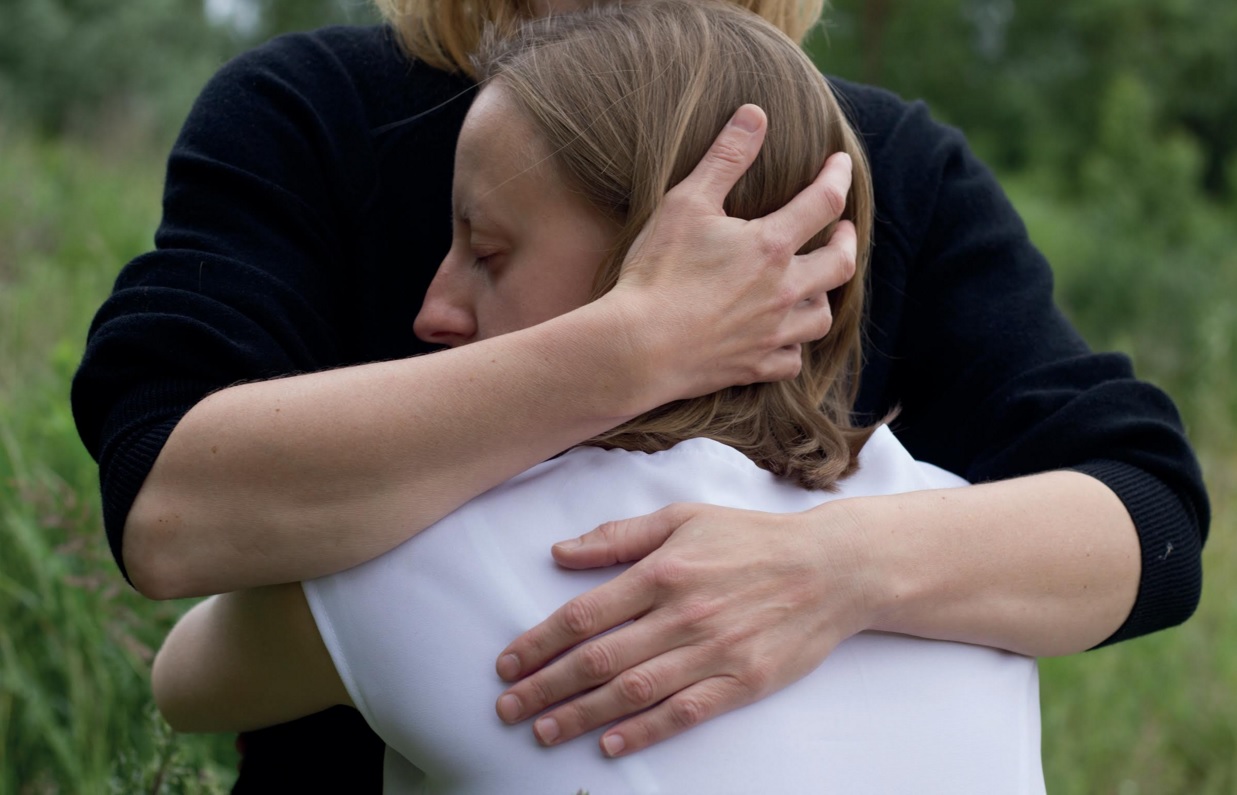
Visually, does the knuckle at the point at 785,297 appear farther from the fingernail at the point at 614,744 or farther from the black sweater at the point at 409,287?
the fingernail at the point at 614,744

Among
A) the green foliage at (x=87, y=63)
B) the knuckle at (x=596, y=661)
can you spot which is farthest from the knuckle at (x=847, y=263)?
the green foliage at (x=87, y=63)

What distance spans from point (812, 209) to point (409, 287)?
714 mm

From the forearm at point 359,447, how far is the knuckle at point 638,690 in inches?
11.1

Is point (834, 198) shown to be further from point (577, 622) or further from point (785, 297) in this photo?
point (577, 622)

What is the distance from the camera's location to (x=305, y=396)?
1.41 m

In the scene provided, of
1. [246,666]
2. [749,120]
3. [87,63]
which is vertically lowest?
[87,63]

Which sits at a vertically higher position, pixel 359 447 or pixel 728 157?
pixel 728 157

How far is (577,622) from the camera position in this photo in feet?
4.36

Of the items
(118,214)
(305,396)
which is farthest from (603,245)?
(118,214)

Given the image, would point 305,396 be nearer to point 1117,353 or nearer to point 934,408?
point 934,408

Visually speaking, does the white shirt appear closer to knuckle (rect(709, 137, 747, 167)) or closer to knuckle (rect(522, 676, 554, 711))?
knuckle (rect(522, 676, 554, 711))

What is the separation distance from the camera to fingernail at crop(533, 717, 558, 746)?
4.33 ft

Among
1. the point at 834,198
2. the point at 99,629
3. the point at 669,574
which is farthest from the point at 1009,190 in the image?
the point at 669,574

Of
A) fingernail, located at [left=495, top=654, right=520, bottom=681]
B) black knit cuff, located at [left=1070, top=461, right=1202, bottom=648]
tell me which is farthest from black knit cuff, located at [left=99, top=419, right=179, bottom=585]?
black knit cuff, located at [left=1070, top=461, right=1202, bottom=648]
